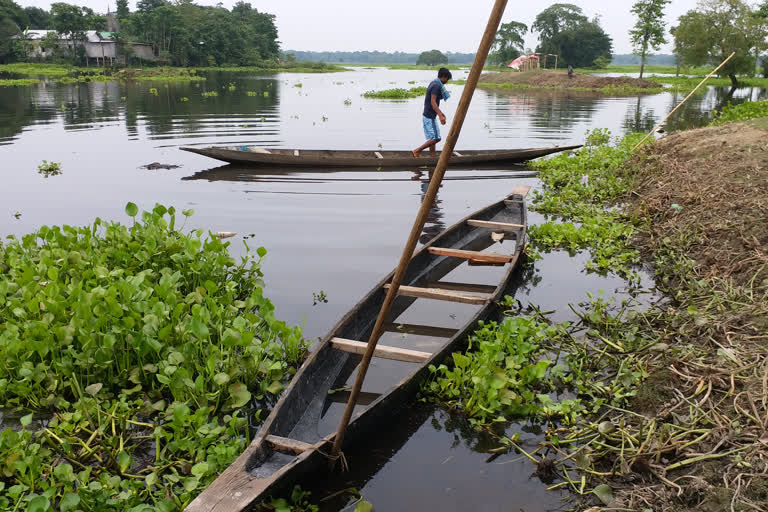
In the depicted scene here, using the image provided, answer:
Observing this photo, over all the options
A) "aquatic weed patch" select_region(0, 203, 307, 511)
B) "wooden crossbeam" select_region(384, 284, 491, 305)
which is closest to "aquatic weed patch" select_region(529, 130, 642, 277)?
"wooden crossbeam" select_region(384, 284, 491, 305)

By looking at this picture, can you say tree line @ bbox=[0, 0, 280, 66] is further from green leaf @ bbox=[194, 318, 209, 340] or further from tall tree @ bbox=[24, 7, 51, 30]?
green leaf @ bbox=[194, 318, 209, 340]

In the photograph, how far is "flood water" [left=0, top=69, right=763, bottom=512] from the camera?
372 cm

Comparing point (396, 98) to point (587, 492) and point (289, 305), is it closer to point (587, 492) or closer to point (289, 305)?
point (289, 305)

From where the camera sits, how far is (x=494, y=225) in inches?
305

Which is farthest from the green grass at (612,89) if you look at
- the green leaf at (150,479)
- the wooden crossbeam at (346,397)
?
the green leaf at (150,479)

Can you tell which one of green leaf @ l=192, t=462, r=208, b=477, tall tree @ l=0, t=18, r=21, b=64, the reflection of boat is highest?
tall tree @ l=0, t=18, r=21, b=64

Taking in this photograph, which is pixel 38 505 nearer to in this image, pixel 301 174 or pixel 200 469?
pixel 200 469

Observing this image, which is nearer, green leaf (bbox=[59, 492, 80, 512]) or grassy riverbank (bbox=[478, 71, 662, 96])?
green leaf (bbox=[59, 492, 80, 512])

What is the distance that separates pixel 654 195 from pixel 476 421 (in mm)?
6187

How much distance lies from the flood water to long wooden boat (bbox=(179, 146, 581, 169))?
332mm

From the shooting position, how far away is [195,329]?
13.5 ft

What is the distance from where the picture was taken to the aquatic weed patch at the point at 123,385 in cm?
325

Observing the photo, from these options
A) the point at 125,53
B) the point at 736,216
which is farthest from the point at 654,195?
the point at 125,53

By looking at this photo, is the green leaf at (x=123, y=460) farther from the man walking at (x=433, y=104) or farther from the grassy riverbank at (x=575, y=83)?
the grassy riverbank at (x=575, y=83)
